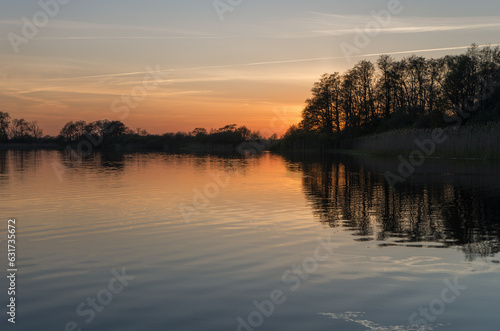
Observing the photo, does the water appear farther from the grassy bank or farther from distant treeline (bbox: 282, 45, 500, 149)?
distant treeline (bbox: 282, 45, 500, 149)

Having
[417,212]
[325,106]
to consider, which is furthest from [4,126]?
[417,212]

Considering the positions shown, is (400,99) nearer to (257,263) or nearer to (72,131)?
(257,263)

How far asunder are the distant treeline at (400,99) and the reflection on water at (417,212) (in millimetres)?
46492

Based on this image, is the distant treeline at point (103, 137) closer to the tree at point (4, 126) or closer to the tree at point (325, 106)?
the tree at point (4, 126)

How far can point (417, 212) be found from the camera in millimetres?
15141

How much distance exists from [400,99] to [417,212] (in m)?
77.9

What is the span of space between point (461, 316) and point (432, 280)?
1582 mm

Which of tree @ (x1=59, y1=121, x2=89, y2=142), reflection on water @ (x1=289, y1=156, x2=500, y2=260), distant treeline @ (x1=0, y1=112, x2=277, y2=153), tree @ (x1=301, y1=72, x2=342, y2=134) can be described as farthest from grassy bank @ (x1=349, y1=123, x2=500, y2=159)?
tree @ (x1=59, y1=121, x2=89, y2=142)

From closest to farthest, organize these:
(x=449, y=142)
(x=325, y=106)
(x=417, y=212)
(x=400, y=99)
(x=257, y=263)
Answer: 1. (x=257, y=263)
2. (x=417, y=212)
3. (x=449, y=142)
4. (x=400, y=99)
5. (x=325, y=106)

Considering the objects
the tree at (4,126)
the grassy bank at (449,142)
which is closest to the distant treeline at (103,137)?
the tree at (4,126)

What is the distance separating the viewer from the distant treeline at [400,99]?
70.7 meters

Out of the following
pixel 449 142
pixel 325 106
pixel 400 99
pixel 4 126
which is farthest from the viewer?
pixel 4 126

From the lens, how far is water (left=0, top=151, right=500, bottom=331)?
629 centimetres

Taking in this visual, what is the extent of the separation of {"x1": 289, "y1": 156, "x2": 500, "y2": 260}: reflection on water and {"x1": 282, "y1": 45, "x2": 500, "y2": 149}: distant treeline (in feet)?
153
